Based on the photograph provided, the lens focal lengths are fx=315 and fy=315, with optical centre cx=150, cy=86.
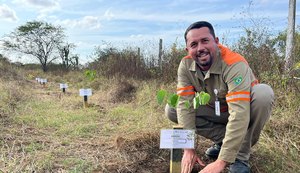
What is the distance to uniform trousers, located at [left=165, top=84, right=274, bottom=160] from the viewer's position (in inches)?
73.8

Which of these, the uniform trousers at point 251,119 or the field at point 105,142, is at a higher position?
the uniform trousers at point 251,119

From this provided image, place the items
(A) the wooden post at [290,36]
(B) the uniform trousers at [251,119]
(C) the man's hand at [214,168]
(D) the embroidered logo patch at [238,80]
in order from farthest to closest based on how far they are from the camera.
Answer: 1. (A) the wooden post at [290,36]
2. (B) the uniform trousers at [251,119]
3. (D) the embroidered logo patch at [238,80]
4. (C) the man's hand at [214,168]

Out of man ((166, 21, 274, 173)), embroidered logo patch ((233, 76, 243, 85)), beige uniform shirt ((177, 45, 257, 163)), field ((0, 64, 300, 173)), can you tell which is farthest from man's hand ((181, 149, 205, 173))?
embroidered logo patch ((233, 76, 243, 85))

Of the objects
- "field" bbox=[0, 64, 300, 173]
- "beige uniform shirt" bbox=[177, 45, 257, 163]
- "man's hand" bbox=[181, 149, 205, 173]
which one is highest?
"beige uniform shirt" bbox=[177, 45, 257, 163]

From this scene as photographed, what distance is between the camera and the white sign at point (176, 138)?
1.80 meters

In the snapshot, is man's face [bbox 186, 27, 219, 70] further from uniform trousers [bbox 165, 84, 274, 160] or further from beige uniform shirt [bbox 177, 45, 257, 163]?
uniform trousers [bbox 165, 84, 274, 160]

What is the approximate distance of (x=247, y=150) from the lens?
2002 mm

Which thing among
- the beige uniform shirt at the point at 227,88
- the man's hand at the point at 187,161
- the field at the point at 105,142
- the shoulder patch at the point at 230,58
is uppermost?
the shoulder patch at the point at 230,58

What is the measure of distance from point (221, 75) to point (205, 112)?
1.32 feet

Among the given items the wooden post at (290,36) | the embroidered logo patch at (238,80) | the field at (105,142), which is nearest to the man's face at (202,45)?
the embroidered logo patch at (238,80)

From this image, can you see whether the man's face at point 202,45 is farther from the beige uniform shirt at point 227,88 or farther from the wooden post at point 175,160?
the wooden post at point 175,160

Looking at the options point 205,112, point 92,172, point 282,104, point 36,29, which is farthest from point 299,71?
point 36,29

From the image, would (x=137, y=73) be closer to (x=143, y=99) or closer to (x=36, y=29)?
(x=143, y=99)

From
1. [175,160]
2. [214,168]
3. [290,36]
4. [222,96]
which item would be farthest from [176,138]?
[290,36]
